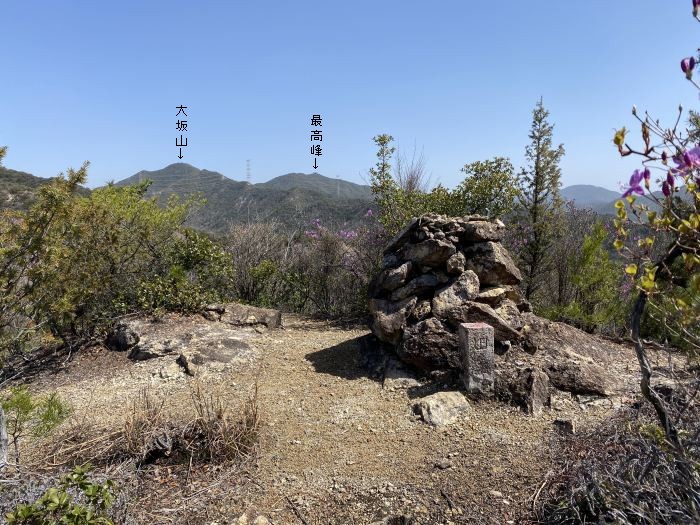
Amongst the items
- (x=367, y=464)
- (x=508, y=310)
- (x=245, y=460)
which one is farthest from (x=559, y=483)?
(x=508, y=310)

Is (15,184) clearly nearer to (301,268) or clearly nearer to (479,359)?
(301,268)

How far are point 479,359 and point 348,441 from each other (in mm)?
1390

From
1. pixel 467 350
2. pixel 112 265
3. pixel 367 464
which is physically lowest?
pixel 367 464

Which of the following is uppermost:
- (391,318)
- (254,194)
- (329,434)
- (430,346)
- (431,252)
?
(254,194)

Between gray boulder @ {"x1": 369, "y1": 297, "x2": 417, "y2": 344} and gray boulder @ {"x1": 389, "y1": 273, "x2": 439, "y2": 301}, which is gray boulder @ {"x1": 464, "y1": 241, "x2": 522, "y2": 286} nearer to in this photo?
gray boulder @ {"x1": 389, "y1": 273, "x2": 439, "y2": 301}

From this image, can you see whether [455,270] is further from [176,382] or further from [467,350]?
[176,382]

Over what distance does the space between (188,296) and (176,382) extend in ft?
6.50

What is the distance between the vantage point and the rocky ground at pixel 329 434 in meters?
2.89

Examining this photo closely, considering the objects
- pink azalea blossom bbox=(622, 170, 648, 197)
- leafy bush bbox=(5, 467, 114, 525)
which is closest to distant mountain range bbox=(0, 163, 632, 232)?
leafy bush bbox=(5, 467, 114, 525)

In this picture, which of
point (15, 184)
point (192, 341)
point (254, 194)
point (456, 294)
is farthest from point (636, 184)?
point (254, 194)

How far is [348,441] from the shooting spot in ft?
12.3

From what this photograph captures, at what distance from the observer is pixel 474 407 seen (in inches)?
161

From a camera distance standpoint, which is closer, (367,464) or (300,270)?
(367,464)

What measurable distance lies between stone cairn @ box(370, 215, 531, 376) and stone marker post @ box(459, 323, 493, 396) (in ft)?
1.27
